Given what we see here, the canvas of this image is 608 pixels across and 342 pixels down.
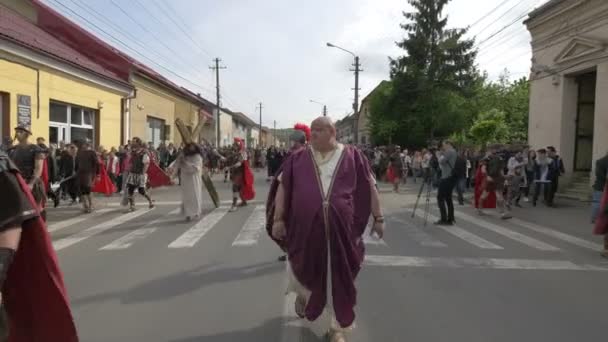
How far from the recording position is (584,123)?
1812 centimetres

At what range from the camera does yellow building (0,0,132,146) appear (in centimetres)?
1371

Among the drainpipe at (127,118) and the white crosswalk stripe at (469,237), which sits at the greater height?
the drainpipe at (127,118)

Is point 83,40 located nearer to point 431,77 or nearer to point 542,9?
point 542,9

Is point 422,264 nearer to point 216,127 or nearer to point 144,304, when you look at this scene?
point 144,304

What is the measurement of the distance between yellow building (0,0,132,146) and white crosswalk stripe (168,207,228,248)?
6.69 metres

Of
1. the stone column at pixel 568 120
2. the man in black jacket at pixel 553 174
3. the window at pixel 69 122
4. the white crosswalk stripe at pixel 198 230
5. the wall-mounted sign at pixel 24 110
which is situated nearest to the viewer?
the white crosswalk stripe at pixel 198 230

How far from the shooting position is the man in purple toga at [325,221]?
3.94 metres

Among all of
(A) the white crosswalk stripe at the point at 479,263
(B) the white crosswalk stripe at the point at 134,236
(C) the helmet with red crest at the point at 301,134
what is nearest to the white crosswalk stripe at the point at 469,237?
(A) the white crosswalk stripe at the point at 479,263

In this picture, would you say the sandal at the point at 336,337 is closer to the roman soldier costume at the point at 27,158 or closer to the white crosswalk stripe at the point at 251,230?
the white crosswalk stripe at the point at 251,230

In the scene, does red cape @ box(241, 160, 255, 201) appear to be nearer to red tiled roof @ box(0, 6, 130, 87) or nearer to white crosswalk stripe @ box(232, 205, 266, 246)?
white crosswalk stripe @ box(232, 205, 266, 246)

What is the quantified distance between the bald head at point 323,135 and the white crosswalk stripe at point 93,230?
5.32 meters

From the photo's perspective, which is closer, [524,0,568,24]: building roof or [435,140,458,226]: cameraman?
[435,140,458,226]: cameraman

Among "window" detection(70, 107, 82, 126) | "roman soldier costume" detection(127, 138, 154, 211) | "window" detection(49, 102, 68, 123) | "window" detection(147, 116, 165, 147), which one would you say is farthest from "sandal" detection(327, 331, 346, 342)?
"window" detection(147, 116, 165, 147)

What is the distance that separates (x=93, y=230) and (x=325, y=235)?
6.81 metres
